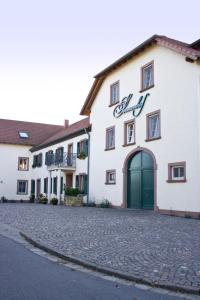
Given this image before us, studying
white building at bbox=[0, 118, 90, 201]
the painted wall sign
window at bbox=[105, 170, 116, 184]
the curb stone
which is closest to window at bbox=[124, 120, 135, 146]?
the painted wall sign

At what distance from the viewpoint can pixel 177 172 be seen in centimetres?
1967

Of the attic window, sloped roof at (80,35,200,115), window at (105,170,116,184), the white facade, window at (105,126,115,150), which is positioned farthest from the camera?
the attic window

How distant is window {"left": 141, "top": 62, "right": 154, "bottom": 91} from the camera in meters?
22.4

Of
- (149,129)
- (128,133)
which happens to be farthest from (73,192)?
(149,129)

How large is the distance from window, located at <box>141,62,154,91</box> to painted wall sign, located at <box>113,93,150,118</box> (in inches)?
25.3

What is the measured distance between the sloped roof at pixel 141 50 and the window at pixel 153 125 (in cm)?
352

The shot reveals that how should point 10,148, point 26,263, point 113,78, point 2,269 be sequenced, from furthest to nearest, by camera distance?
point 10,148 < point 113,78 < point 26,263 < point 2,269

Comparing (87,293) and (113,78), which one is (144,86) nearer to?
(113,78)

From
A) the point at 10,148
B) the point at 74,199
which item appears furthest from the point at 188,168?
the point at 10,148

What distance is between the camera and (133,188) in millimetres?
23844

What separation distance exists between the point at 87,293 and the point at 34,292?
2.43 ft

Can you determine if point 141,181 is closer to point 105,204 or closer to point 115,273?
point 105,204

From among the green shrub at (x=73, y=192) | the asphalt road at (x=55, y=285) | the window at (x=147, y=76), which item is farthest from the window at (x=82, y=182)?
the asphalt road at (x=55, y=285)

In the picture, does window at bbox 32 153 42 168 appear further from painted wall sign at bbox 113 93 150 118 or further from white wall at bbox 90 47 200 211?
painted wall sign at bbox 113 93 150 118
